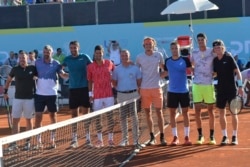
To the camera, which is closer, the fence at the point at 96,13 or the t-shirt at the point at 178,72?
the t-shirt at the point at 178,72

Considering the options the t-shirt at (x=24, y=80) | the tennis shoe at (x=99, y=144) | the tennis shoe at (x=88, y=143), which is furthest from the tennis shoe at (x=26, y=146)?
the t-shirt at (x=24, y=80)

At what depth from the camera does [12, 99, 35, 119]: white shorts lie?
37.0 feet

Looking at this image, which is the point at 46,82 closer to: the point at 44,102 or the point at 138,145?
the point at 44,102

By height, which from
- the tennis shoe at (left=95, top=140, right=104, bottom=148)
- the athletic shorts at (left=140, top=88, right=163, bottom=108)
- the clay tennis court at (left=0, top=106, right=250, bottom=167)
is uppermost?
the athletic shorts at (left=140, top=88, right=163, bottom=108)

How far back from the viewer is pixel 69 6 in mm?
24766

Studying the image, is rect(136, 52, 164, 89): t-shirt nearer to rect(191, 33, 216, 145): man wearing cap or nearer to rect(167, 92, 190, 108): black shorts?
rect(167, 92, 190, 108): black shorts

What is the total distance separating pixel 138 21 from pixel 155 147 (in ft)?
44.9

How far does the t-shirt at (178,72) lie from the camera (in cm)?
1065

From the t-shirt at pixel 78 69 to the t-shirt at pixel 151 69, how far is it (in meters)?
0.99

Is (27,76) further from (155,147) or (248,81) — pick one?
(248,81)

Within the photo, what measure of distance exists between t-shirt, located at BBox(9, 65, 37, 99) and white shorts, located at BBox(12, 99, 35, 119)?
8cm

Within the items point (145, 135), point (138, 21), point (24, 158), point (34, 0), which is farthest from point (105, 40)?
point (24, 158)

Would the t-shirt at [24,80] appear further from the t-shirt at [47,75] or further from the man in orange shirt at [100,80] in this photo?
the man in orange shirt at [100,80]

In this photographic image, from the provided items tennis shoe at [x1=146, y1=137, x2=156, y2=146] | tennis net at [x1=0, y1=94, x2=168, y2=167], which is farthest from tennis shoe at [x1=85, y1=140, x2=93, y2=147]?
tennis shoe at [x1=146, y1=137, x2=156, y2=146]
